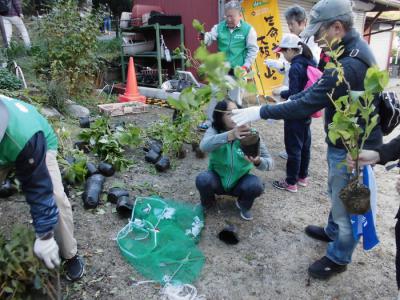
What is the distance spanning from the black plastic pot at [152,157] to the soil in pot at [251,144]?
1.71 m

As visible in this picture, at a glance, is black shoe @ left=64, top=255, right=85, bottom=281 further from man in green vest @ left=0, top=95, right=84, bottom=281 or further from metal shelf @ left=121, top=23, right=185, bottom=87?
metal shelf @ left=121, top=23, right=185, bottom=87

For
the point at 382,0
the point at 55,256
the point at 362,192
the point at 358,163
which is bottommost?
the point at 55,256

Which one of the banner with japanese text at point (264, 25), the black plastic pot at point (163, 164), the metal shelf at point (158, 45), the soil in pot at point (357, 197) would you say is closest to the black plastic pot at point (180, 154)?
the black plastic pot at point (163, 164)

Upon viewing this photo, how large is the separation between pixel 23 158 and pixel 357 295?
232 cm

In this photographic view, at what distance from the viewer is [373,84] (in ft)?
5.65

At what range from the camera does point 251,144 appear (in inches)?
101

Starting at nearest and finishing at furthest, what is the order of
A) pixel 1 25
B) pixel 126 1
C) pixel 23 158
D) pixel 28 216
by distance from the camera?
pixel 23 158 → pixel 28 216 → pixel 1 25 → pixel 126 1

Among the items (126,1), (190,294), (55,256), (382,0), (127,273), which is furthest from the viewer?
(126,1)

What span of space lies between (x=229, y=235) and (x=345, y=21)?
1.81 m

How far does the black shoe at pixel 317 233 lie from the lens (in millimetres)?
2934

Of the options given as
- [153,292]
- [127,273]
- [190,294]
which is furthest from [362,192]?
[127,273]

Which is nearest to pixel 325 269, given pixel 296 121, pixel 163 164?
pixel 296 121

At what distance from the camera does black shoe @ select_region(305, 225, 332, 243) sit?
2.93 meters

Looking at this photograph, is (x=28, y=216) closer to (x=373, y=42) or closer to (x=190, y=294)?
(x=190, y=294)
